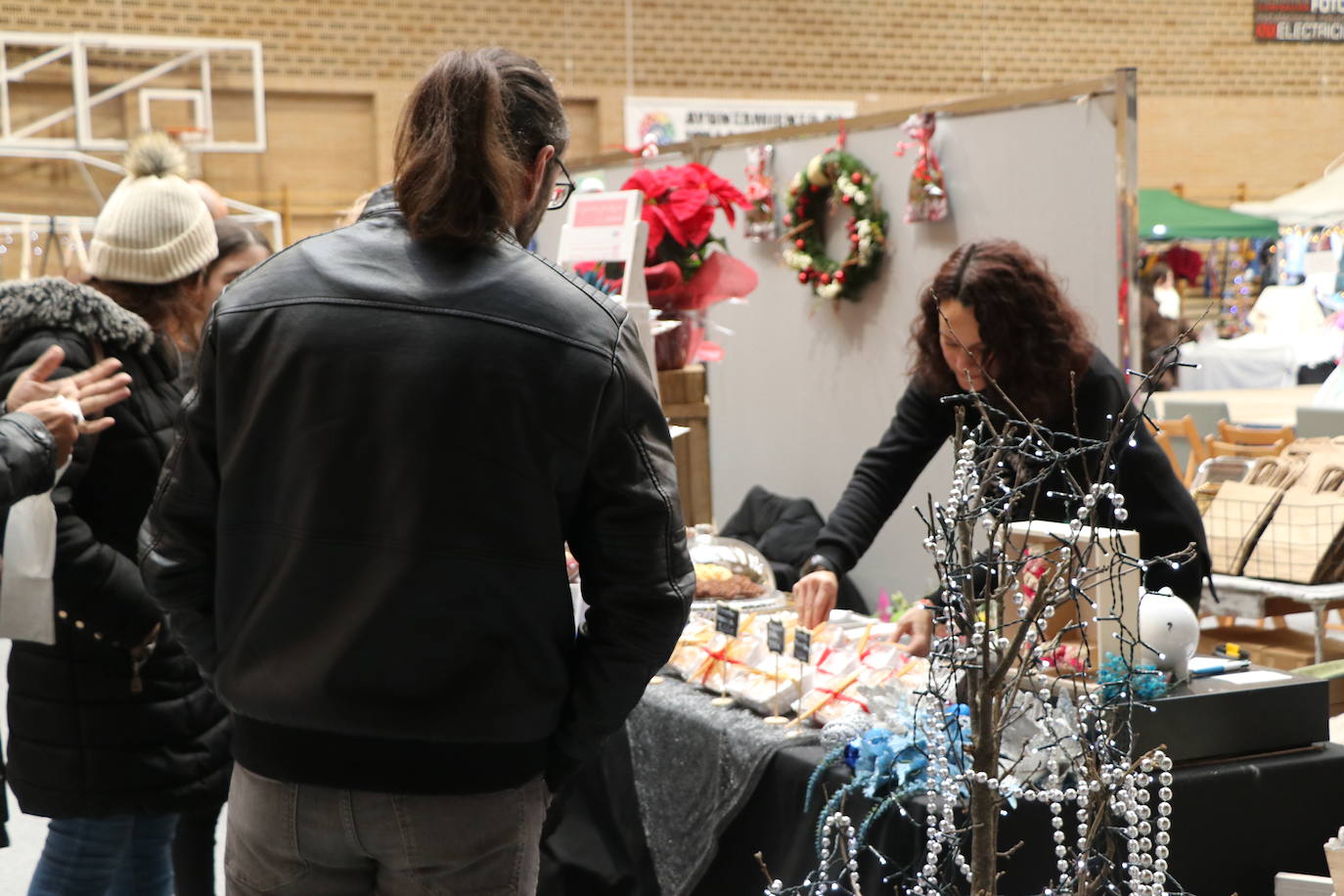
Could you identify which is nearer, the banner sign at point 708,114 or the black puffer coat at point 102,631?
the black puffer coat at point 102,631

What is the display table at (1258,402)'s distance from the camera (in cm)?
777

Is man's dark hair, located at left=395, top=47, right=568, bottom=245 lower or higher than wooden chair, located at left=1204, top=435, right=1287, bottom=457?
higher

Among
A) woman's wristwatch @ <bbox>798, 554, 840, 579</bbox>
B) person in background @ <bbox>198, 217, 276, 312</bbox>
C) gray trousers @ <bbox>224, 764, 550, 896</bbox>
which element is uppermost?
person in background @ <bbox>198, 217, 276, 312</bbox>

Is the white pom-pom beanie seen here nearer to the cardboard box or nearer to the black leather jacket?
the black leather jacket

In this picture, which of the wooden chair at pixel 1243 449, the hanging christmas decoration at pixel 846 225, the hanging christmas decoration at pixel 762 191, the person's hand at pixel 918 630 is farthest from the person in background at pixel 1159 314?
the person's hand at pixel 918 630

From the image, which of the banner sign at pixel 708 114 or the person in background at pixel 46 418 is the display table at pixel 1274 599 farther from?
the banner sign at pixel 708 114

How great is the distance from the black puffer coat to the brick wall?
887 centimetres

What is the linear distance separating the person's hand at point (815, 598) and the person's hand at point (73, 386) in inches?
45.3

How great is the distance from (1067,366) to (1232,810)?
2.51 feet

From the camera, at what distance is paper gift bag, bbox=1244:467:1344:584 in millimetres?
3461

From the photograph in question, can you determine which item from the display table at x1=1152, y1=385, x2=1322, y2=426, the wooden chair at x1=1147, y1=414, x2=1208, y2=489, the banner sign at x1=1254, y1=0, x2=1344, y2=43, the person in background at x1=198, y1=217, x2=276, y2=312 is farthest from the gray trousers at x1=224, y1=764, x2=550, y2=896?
the banner sign at x1=1254, y1=0, x2=1344, y2=43

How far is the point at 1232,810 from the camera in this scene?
185 centimetres

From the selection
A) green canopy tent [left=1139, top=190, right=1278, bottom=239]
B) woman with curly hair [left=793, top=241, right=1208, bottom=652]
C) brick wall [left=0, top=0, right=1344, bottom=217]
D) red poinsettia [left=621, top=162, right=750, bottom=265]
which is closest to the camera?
woman with curly hair [left=793, top=241, right=1208, bottom=652]

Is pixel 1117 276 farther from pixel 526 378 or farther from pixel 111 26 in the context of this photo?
pixel 111 26
